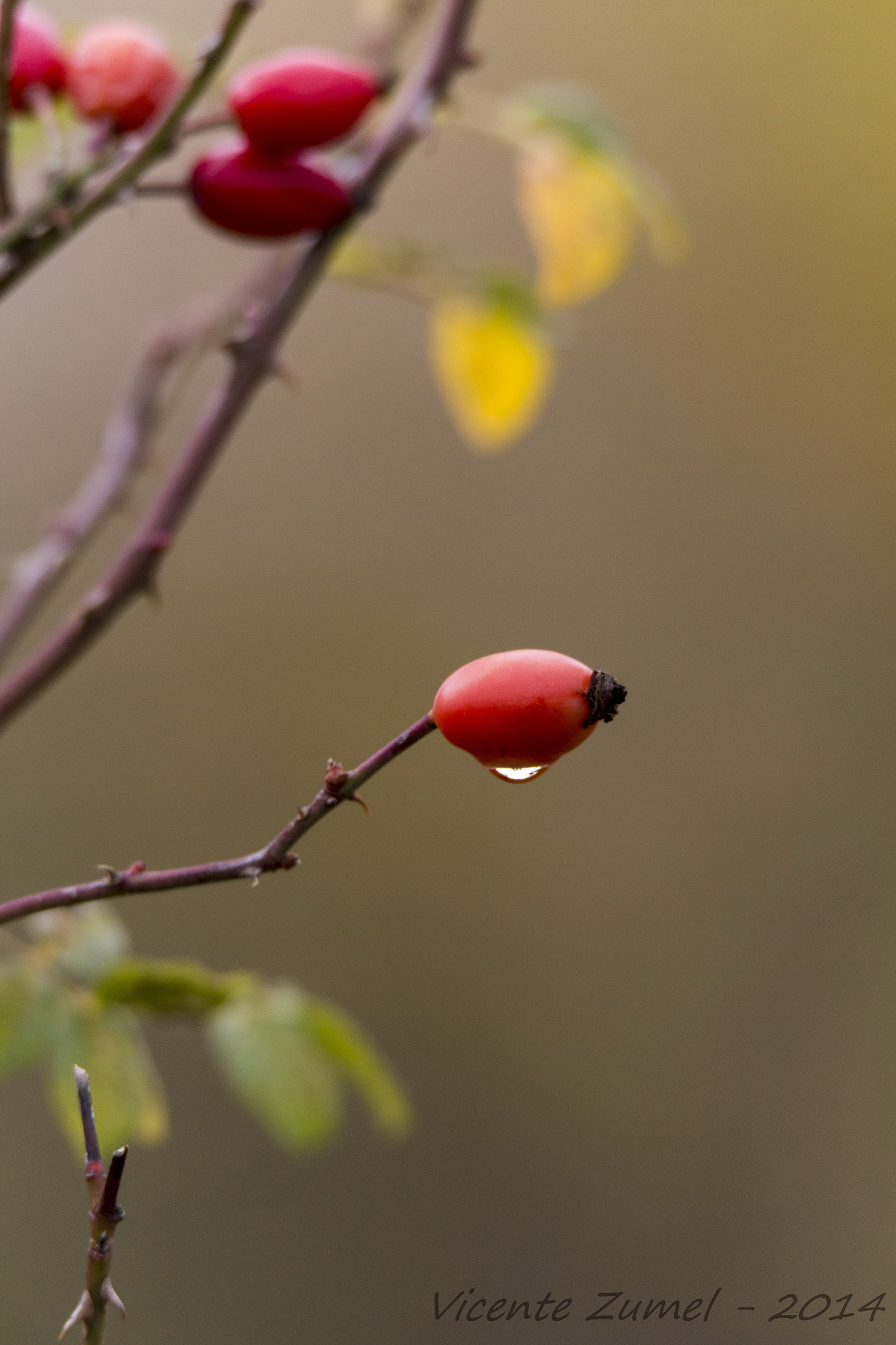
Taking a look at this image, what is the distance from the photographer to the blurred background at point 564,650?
99 centimetres

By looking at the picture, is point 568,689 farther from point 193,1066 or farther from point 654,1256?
point 193,1066

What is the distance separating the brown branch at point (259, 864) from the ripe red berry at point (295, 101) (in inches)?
10.7

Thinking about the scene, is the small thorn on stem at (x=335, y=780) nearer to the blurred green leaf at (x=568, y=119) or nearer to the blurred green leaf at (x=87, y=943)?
the blurred green leaf at (x=87, y=943)

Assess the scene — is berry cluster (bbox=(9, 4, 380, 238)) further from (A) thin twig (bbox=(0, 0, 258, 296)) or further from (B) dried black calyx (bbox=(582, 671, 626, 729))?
(B) dried black calyx (bbox=(582, 671, 626, 729))

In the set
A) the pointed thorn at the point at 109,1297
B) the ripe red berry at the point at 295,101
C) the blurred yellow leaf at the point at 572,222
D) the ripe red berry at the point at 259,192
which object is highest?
the blurred yellow leaf at the point at 572,222

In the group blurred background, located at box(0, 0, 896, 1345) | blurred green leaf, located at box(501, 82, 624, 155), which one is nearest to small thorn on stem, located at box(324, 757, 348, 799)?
blurred green leaf, located at box(501, 82, 624, 155)

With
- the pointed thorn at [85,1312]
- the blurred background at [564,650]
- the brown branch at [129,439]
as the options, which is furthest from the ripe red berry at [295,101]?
the blurred background at [564,650]

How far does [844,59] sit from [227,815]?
1.24m

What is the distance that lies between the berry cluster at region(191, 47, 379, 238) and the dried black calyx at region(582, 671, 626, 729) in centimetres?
27

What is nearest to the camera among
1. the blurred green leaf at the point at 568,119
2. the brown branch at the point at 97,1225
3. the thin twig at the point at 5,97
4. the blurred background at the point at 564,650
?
the brown branch at the point at 97,1225

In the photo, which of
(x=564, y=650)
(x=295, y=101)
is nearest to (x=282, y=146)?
Answer: (x=295, y=101)

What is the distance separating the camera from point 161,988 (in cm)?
39

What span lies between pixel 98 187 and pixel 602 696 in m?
0.24

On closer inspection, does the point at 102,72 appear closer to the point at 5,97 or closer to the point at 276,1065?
the point at 5,97
